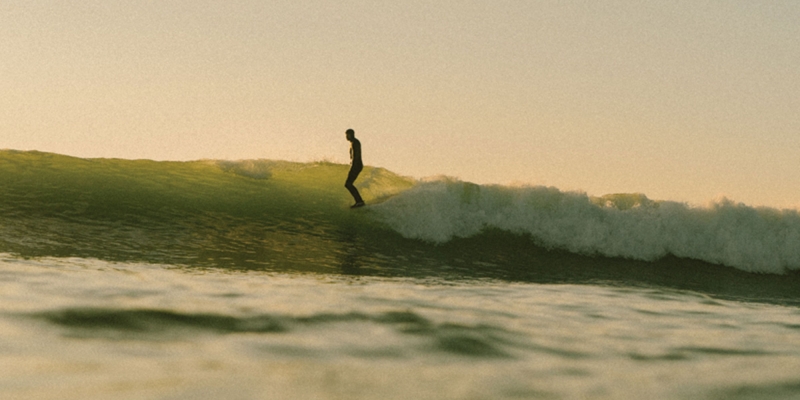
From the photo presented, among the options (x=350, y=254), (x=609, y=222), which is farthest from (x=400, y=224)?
(x=609, y=222)

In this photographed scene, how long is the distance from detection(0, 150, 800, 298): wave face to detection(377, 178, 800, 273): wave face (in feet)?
0.09

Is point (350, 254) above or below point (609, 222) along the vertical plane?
below

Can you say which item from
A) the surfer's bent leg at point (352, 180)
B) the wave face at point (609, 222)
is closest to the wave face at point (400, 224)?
the wave face at point (609, 222)

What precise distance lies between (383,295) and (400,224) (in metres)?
7.75

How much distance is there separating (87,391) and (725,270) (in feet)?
43.7

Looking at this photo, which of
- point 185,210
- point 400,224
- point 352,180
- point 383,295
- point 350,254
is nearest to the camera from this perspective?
point 383,295

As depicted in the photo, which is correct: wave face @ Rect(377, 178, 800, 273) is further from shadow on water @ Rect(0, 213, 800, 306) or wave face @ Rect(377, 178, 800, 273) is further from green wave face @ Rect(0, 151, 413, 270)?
green wave face @ Rect(0, 151, 413, 270)

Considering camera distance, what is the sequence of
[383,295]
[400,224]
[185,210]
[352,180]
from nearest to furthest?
1. [383,295]
2. [185,210]
3. [400,224]
4. [352,180]

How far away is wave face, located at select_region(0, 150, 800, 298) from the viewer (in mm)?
10641

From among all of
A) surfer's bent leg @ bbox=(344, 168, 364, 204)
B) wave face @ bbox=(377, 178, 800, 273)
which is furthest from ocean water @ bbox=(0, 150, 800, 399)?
surfer's bent leg @ bbox=(344, 168, 364, 204)

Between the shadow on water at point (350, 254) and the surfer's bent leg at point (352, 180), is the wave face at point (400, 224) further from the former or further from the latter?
the surfer's bent leg at point (352, 180)

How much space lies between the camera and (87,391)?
2055 mm

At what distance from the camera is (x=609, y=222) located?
1394 cm

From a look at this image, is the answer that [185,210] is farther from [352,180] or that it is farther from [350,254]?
[350,254]
